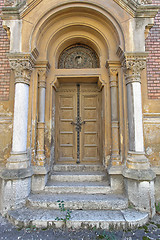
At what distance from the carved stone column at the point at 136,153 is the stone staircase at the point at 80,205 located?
0.26 m

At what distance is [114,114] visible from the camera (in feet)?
12.4

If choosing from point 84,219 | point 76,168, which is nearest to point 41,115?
point 76,168

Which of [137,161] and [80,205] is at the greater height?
[137,161]

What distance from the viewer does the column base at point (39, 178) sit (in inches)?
136

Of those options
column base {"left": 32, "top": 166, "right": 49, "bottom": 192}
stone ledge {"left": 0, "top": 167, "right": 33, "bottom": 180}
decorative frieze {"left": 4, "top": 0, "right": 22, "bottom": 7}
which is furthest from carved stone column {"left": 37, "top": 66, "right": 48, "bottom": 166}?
decorative frieze {"left": 4, "top": 0, "right": 22, "bottom": 7}

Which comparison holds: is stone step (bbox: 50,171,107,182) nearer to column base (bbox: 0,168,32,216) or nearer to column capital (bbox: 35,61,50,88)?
column base (bbox: 0,168,32,216)

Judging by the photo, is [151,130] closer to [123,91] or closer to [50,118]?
[123,91]

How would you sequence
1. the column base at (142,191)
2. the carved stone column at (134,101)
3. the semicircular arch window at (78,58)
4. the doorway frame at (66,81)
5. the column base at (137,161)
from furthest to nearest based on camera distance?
the semicircular arch window at (78,58)
the doorway frame at (66,81)
the carved stone column at (134,101)
the column base at (137,161)
the column base at (142,191)

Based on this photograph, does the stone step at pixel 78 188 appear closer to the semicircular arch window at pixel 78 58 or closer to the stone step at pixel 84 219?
the stone step at pixel 84 219

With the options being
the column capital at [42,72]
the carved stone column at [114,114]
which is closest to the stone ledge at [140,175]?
the carved stone column at [114,114]

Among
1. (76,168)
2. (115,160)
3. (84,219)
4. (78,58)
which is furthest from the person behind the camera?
(78,58)

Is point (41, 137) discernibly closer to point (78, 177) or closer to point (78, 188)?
point (78, 177)

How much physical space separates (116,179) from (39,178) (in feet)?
6.14

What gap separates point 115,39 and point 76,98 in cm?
196
